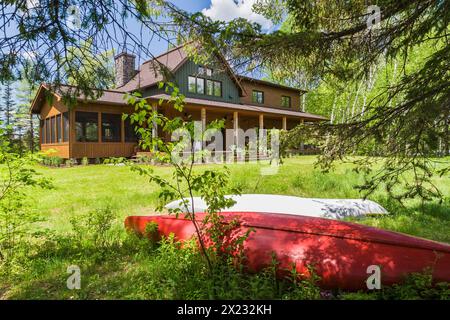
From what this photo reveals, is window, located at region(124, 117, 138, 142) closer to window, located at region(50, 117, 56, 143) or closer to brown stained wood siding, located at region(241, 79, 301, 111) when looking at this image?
window, located at region(50, 117, 56, 143)

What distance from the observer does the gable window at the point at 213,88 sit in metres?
18.8

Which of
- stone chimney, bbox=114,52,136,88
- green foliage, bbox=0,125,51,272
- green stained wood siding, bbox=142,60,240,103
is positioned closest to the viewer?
green foliage, bbox=0,125,51,272

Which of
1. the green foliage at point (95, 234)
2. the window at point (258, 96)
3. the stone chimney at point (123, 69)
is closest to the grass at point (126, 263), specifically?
the green foliage at point (95, 234)

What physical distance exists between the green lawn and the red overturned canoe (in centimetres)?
179

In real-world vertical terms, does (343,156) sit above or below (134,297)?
above

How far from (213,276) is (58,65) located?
9.96 feet

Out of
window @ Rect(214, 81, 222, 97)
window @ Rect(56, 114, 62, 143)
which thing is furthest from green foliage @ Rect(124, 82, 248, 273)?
window @ Rect(56, 114, 62, 143)

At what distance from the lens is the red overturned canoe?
261cm

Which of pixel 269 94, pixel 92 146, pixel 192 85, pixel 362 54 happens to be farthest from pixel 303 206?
pixel 269 94

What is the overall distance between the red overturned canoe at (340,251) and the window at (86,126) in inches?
589

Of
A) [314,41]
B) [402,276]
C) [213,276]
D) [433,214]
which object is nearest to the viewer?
[402,276]
